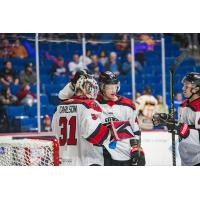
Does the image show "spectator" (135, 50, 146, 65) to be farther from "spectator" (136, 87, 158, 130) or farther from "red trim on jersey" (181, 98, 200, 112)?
"red trim on jersey" (181, 98, 200, 112)

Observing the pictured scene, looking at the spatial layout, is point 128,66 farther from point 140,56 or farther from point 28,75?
point 28,75

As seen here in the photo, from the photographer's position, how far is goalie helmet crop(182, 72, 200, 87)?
16.8ft

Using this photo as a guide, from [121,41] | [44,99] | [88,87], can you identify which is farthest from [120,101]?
[44,99]

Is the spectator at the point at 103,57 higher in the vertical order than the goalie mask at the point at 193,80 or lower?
higher

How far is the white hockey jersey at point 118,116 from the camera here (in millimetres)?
5043

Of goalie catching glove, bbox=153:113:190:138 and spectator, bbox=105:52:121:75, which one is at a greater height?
spectator, bbox=105:52:121:75

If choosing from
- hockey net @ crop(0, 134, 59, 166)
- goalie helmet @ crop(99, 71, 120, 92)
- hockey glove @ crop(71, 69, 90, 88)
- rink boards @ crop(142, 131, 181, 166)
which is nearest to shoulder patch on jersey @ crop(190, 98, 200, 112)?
rink boards @ crop(142, 131, 181, 166)

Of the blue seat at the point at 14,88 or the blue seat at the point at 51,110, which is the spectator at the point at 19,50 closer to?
the blue seat at the point at 14,88

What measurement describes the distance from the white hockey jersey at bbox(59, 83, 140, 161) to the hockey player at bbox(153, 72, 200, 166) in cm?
20

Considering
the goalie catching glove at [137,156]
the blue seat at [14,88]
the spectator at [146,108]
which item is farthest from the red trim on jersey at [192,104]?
the blue seat at [14,88]

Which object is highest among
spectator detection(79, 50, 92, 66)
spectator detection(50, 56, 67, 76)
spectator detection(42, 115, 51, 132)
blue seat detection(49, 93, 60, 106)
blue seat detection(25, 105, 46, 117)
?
spectator detection(79, 50, 92, 66)

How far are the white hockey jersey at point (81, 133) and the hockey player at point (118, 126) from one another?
55mm
